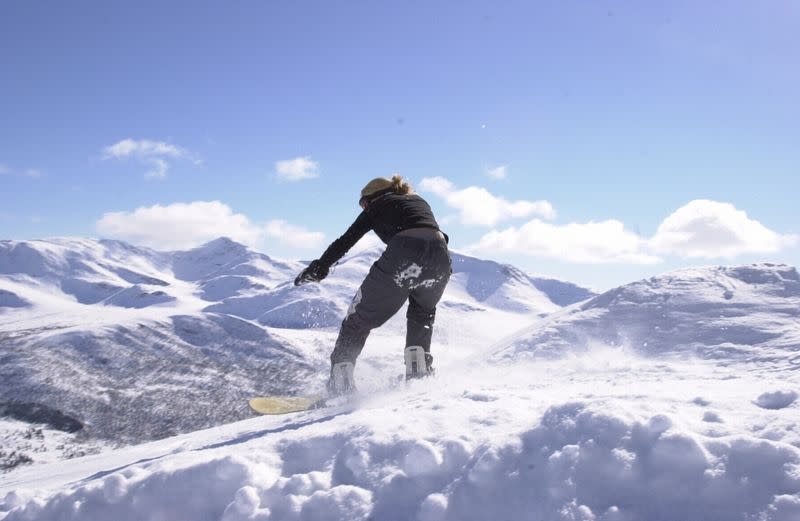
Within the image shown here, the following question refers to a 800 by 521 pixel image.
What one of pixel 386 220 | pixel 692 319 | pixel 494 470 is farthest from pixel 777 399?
pixel 692 319

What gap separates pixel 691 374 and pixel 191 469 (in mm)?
5195

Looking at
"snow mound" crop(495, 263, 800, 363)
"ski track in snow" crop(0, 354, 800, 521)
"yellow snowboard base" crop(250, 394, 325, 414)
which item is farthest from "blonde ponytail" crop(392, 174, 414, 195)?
"snow mound" crop(495, 263, 800, 363)

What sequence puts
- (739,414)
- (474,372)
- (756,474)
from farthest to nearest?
(474,372) < (739,414) < (756,474)

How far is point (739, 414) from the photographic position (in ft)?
10.5

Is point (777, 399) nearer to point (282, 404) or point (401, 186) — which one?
point (401, 186)

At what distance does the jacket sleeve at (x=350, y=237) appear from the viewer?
6094mm

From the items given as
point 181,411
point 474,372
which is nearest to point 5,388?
point 181,411

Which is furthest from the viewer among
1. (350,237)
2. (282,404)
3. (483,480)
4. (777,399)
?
(282,404)

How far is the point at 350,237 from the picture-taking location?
6.12 m

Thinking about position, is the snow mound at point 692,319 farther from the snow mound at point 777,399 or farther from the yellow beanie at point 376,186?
the yellow beanie at point 376,186

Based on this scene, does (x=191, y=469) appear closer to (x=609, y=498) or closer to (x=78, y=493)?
(x=78, y=493)

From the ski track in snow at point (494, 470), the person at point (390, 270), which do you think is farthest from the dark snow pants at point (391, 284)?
the ski track in snow at point (494, 470)

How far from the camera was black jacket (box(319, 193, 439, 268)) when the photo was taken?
6.01m

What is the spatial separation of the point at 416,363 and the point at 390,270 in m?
1.20
